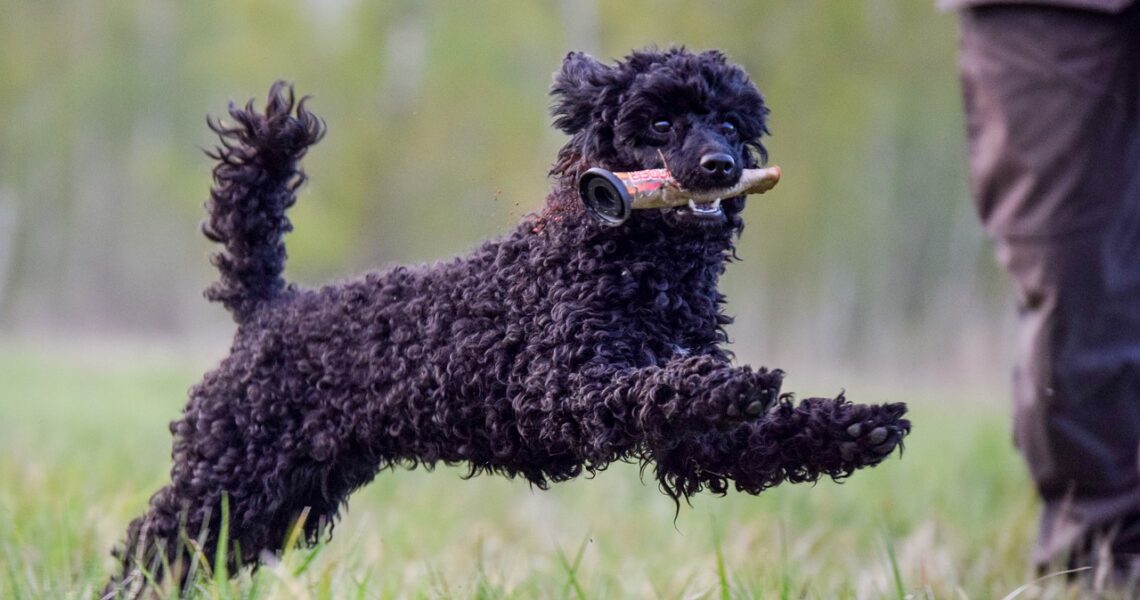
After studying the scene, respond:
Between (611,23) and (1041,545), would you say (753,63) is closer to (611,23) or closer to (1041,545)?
(611,23)

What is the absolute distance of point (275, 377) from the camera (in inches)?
106

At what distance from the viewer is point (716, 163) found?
85.2 inches

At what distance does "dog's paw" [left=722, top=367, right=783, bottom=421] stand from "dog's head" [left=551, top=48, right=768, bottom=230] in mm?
416

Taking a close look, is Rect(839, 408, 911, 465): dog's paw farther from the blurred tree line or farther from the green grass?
the blurred tree line

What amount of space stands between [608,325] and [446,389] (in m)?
0.38

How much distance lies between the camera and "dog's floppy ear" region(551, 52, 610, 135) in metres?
2.38

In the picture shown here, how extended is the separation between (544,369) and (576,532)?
3.48 metres

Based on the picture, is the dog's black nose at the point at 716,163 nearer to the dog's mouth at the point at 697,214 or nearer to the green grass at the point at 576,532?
the dog's mouth at the point at 697,214

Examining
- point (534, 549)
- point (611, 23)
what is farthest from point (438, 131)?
point (534, 549)

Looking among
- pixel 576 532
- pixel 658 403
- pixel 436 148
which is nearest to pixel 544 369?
pixel 658 403

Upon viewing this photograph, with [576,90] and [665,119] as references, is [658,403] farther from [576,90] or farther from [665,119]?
[576,90]

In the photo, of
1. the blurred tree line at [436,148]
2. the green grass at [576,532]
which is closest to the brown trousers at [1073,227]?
the green grass at [576,532]

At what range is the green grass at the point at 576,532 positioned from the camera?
3.09m

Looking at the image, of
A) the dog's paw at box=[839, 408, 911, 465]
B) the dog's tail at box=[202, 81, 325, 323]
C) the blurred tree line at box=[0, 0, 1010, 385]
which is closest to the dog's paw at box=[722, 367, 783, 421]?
the dog's paw at box=[839, 408, 911, 465]
